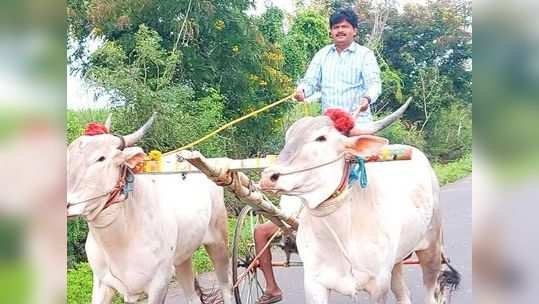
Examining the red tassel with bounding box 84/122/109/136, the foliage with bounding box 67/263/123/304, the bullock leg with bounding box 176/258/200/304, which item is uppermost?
the red tassel with bounding box 84/122/109/136

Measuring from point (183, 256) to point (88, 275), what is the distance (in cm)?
143

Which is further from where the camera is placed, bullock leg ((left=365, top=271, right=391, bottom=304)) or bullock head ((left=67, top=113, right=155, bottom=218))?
bullock leg ((left=365, top=271, right=391, bottom=304))

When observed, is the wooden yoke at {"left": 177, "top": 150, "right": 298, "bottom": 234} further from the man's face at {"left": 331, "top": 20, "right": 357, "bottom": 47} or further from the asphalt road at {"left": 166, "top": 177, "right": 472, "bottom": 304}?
the asphalt road at {"left": 166, "top": 177, "right": 472, "bottom": 304}

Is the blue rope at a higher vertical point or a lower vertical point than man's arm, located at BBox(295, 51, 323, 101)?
lower

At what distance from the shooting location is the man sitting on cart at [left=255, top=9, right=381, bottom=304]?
3762 mm

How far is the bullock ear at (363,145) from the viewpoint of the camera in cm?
310

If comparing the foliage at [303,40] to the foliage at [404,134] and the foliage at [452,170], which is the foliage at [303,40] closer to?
the foliage at [404,134]

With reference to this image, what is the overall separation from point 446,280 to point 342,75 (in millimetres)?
1252

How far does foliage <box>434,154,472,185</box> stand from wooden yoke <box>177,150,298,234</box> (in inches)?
41.7

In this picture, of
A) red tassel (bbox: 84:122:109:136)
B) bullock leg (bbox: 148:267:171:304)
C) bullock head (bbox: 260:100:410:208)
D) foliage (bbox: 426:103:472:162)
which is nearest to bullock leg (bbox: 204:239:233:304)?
bullock leg (bbox: 148:267:171:304)

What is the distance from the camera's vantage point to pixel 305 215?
337cm

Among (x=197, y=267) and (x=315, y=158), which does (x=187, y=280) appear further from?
(x=315, y=158)

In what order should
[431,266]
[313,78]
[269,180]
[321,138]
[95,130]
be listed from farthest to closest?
[431,266]
[313,78]
[95,130]
[321,138]
[269,180]
